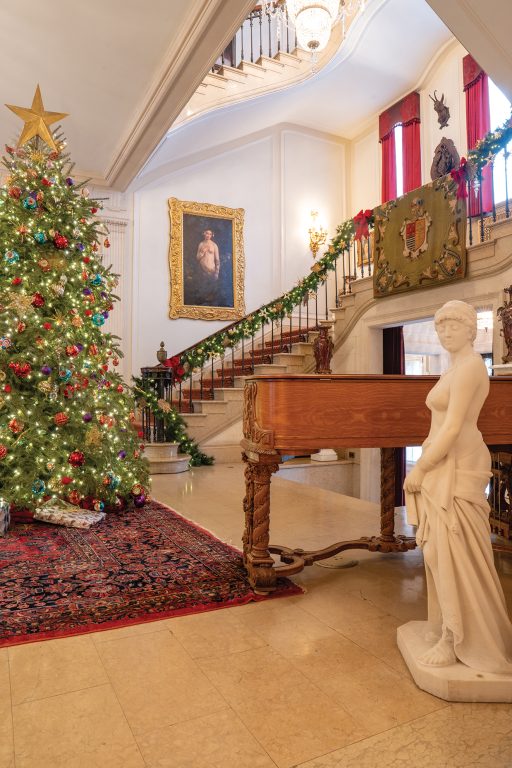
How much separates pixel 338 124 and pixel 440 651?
11.5 meters

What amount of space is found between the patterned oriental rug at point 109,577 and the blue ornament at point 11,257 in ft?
7.01

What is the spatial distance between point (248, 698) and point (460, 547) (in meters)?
0.90

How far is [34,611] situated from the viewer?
2545mm

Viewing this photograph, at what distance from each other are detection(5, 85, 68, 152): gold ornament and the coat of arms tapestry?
3.96 m

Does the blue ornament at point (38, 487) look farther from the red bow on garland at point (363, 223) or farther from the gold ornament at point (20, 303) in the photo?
the red bow on garland at point (363, 223)

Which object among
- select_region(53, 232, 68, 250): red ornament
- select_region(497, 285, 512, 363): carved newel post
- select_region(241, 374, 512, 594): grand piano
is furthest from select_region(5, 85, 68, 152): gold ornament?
select_region(497, 285, 512, 363): carved newel post

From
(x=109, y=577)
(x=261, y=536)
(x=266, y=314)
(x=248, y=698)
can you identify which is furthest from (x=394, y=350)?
(x=248, y=698)

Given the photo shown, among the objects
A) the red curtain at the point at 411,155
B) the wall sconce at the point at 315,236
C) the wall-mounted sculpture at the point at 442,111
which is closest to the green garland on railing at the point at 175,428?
the wall sconce at the point at 315,236

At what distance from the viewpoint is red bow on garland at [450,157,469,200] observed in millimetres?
5684

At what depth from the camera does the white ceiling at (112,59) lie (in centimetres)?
477

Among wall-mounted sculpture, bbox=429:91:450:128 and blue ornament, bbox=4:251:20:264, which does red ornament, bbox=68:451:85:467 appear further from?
wall-mounted sculpture, bbox=429:91:450:128

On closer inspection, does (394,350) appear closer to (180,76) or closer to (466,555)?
(180,76)

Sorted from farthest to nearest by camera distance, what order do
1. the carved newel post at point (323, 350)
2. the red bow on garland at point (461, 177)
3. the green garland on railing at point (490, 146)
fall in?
1. the carved newel post at point (323, 350)
2. the red bow on garland at point (461, 177)
3. the green garland on railing at point (490, 146)

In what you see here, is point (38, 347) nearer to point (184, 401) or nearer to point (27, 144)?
point (27, 144)
